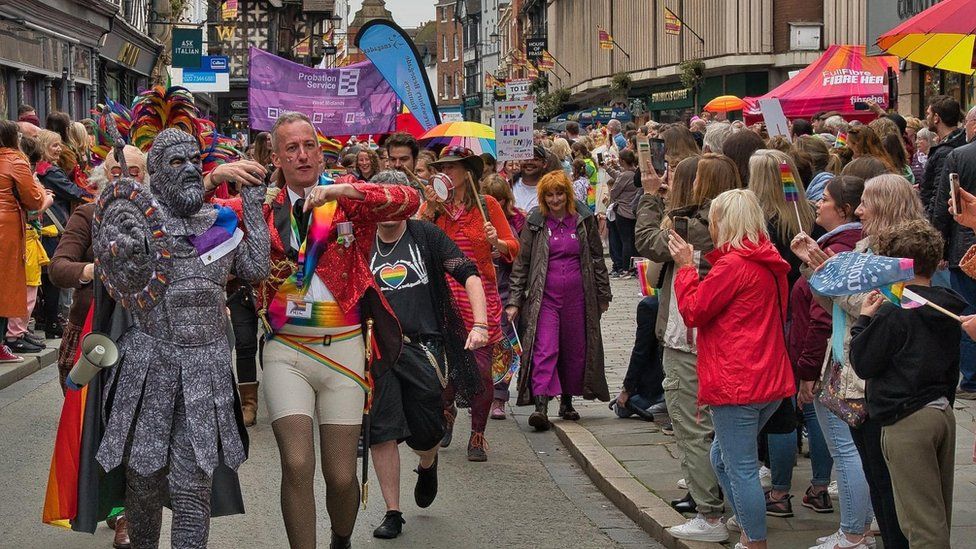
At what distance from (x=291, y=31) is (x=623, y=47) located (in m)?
15.9

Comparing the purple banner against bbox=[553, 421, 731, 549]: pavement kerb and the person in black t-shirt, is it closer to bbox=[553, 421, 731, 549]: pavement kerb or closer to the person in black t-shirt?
bbox=[553, 421, 731, 549]: pavement kerb

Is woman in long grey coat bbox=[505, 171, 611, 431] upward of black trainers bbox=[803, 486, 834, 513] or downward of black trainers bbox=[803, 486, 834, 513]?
upward

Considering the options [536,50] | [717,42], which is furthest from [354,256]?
[536,50]

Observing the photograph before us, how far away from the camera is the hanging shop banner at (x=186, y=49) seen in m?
34.0

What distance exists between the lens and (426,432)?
668cm

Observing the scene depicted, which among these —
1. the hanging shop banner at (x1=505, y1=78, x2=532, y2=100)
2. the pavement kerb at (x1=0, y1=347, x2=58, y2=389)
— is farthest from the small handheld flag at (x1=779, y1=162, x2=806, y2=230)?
the hanging shop banner at (x1=505, y1=78, x2=532, y2=100)

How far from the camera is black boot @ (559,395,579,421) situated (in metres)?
10.2

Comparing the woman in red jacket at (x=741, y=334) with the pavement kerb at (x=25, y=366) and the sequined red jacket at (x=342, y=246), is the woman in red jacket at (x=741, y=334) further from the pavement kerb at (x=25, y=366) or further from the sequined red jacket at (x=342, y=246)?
the pavement kerb at (x=25, y=366)

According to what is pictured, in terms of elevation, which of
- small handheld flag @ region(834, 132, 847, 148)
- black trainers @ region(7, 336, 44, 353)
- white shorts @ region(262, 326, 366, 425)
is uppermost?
small handheld flag @ region(834, 132, 847, 148)

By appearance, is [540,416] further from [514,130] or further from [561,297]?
[514,130]

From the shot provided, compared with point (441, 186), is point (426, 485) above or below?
below

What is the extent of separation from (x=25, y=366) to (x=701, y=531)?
25.0 feet

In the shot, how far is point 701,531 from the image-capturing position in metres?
6.68

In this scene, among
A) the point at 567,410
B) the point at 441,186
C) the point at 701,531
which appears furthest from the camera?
the point at 567,410
